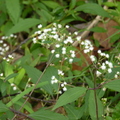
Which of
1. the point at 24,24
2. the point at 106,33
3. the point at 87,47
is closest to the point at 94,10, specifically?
the point at 106,33

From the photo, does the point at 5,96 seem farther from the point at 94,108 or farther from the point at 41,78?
the point at 94,108

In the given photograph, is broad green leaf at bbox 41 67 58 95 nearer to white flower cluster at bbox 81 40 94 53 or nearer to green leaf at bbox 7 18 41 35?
white flower cluster at bbox 81 40 94 53

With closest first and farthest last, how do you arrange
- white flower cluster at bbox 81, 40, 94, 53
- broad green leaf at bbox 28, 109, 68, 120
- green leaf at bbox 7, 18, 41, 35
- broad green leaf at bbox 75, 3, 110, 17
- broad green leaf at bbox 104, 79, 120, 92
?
broad green leaf at bbox 104, 79, 120, 92, broad green leaf at bbox 28, 109, 68, 120, white flower cluster at bbox 81, 40, 94, 53, broad green leaf at bbox 75, 3, 110, 17, green leaf at bbox 7, 18, 41, 35

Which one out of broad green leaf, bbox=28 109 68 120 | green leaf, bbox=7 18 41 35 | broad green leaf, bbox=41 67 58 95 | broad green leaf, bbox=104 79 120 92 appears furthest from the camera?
green leaf, bbox=7 18 41 35

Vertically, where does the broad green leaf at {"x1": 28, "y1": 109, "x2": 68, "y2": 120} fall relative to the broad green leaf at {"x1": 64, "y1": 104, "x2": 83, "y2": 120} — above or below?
above

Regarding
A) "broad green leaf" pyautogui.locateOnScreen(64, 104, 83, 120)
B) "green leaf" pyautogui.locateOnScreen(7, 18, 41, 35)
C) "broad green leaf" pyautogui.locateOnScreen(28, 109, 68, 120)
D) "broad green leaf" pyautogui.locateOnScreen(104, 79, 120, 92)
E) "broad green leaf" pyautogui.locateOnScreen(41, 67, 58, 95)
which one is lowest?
"broad green leaf" pyautogui.locateOnScreen(64, 104, 83, 120)

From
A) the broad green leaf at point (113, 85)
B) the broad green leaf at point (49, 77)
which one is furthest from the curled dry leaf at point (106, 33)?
the broad green leaf at point (113, 85)

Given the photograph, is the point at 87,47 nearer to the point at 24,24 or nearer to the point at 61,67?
the point at 61,67

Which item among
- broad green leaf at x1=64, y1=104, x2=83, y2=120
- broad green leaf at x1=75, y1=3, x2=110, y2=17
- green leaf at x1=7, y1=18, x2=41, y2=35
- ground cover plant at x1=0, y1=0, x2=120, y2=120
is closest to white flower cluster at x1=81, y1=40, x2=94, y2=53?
ground cover plant at x1=0, y1=0, x2=120, y2=120

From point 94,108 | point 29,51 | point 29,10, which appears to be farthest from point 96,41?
point 94,108
